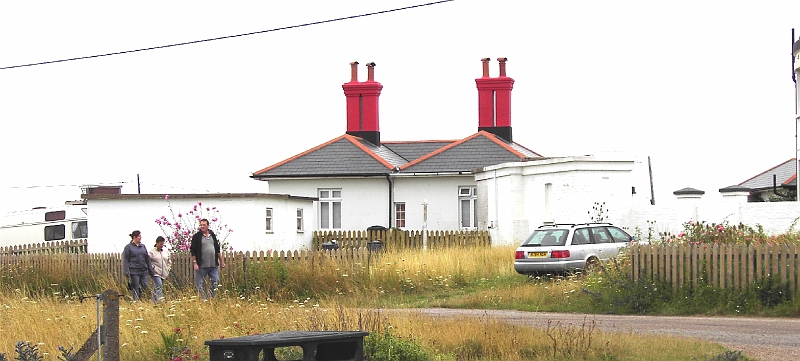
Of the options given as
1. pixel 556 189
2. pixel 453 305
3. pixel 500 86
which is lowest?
pixel 453 305

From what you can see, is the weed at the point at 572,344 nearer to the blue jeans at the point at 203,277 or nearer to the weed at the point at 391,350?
the weed at the point at 391,350

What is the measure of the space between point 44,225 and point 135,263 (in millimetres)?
21921

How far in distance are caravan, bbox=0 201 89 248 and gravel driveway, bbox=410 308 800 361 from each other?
25.2m

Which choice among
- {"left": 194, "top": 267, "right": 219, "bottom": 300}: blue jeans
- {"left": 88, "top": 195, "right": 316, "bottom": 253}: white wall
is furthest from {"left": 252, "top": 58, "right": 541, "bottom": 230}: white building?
{"left": 194, "top": 267, "right": 219, "bottom": 300}: blue jeans

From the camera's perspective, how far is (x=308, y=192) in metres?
45.1

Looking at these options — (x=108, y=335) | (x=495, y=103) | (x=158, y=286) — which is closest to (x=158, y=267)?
(x=158, y=286)

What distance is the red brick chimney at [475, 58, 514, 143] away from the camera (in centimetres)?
4853

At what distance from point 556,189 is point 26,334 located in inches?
889

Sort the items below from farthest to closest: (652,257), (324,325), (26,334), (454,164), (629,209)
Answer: (454,164)
(629,209)
(652,257)
(26,334)
(324,325)

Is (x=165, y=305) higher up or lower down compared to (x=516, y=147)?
lower down

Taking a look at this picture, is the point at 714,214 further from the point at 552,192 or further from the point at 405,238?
the point at 405,238

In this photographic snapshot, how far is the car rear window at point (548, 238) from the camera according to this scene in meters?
25.1

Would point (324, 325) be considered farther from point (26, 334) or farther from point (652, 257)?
point (652, 257)

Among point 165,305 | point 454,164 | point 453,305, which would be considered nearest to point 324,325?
point 165,305
